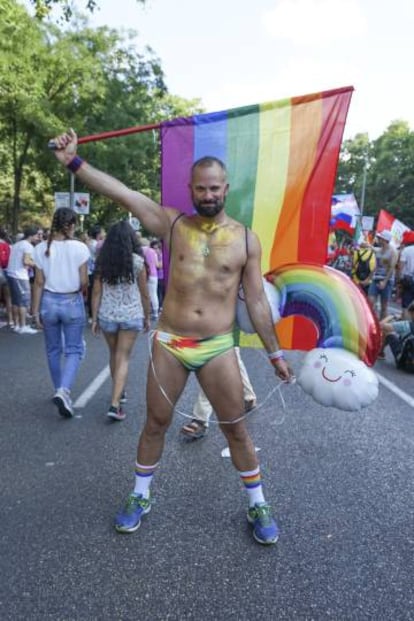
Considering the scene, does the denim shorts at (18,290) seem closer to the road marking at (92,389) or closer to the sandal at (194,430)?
the road marking at (92,389)

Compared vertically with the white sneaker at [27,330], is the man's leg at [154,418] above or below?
above

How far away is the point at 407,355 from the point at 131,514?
16.7 ft

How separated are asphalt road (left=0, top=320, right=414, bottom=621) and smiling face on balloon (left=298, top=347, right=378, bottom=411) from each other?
0.61 meters

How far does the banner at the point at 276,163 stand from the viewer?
326cm

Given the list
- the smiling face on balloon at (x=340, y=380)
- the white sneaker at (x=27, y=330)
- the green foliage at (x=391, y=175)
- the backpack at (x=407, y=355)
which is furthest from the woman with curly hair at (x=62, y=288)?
the green foliage at (x=391, y=175)

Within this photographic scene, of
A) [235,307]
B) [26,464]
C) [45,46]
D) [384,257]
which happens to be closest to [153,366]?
[235,307]

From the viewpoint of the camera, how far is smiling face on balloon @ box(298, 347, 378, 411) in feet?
9.12

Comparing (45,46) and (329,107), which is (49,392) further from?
(45,46)

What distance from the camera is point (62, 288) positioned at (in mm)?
4734

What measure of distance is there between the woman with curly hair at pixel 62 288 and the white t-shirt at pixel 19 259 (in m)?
4.77

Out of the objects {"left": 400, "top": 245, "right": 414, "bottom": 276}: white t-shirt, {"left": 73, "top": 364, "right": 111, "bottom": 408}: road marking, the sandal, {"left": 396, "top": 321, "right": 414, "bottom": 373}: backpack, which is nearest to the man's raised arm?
the sandal

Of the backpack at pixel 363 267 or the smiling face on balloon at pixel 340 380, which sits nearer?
the smiling face on balloon at pixel 340 380

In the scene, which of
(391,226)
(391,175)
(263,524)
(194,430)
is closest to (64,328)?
(194,430)

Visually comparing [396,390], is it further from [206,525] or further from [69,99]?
[69,99]
